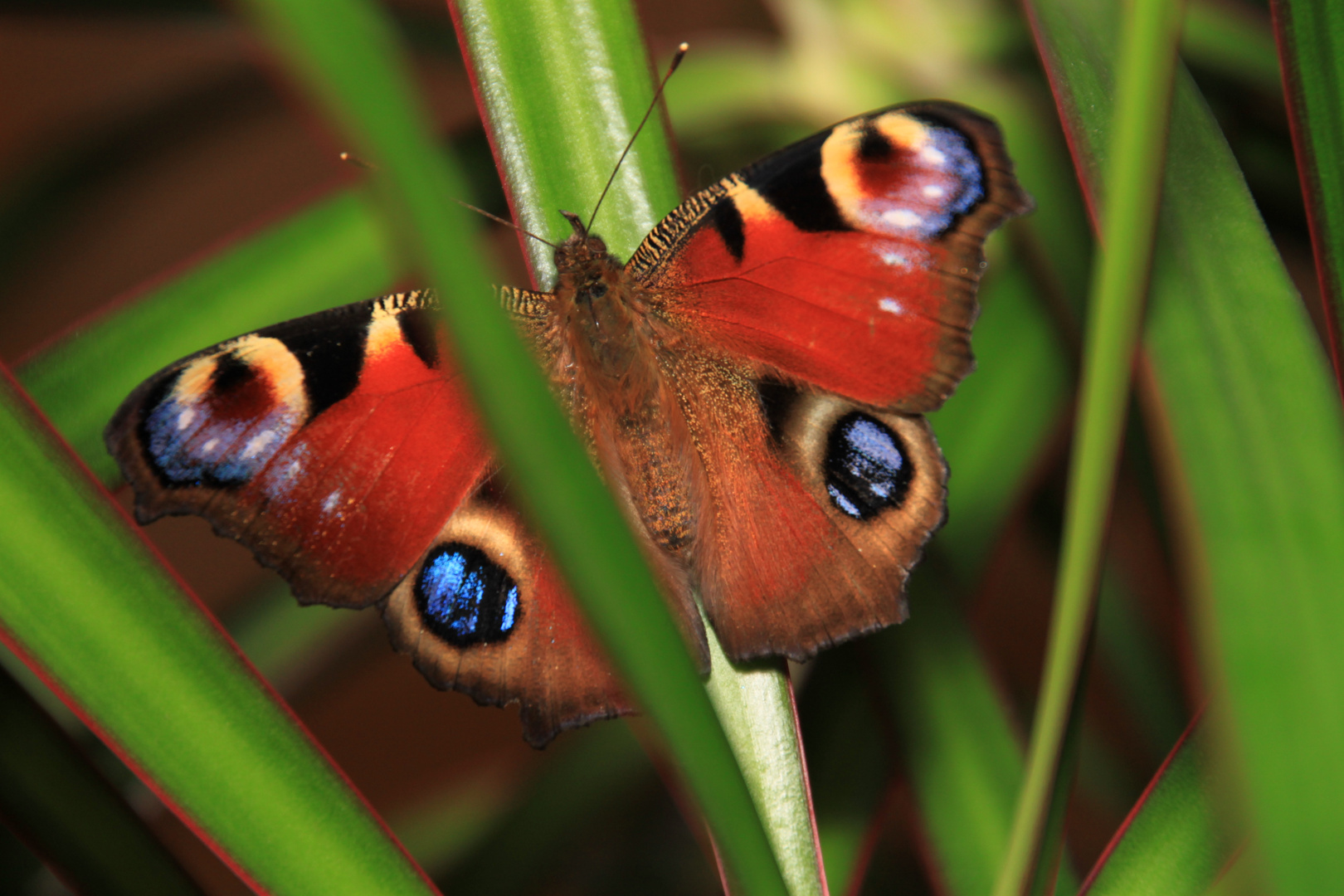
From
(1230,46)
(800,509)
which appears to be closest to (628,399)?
(800,509)

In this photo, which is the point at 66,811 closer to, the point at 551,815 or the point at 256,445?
the point at 256,445

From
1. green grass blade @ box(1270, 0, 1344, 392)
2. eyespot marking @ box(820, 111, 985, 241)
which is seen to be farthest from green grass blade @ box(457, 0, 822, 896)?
green grass blade @ box(1270, 0, 1344, 392)

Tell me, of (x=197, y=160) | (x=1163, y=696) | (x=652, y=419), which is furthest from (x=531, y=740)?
(x=197, y=160)

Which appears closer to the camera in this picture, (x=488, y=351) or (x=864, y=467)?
(x=488, y=351)

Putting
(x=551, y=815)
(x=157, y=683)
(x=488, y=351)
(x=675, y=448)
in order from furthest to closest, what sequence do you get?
(x=551, y=815) → (x=675, y=448) → (x=157, y=683) → (x=488, y=351)

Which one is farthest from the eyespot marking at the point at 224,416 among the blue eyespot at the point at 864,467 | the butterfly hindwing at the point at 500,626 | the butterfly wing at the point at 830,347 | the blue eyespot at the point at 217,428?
the blue eyespot at the point at 864,467
